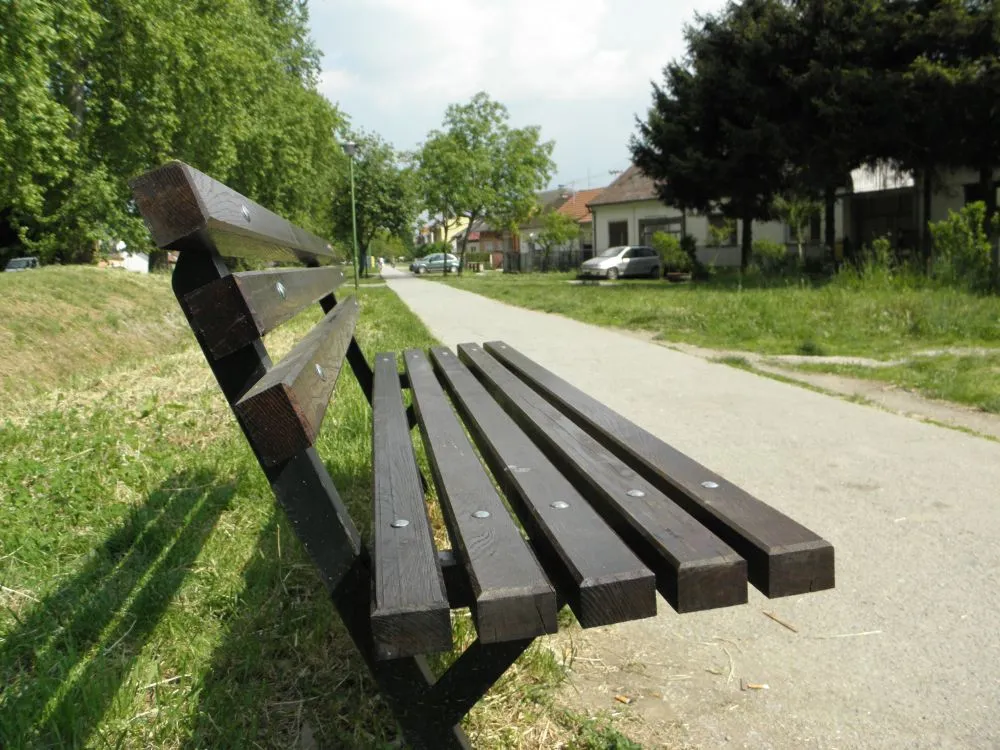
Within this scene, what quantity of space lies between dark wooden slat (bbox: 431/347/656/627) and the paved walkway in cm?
67

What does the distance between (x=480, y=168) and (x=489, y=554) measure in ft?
164

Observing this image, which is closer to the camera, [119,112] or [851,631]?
[851,631]

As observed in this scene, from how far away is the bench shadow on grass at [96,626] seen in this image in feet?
6.51

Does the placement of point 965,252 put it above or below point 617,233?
below

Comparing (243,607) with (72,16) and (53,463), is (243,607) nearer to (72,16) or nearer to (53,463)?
(53,463)

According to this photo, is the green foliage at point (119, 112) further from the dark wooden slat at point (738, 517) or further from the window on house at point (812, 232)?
the window on house at point (812, 232)

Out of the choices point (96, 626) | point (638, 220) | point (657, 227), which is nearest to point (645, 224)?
point (638, 220)

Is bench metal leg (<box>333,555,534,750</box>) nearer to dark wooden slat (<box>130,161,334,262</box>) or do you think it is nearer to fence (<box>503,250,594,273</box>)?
dark wooden slat (<box>130,161,334,262</box>)

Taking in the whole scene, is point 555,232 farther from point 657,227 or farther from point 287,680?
point 287,680

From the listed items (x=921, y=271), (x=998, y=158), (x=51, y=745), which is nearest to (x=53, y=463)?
(x=51, y=745)

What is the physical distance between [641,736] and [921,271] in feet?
45.0

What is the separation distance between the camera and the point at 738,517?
1.70 meters

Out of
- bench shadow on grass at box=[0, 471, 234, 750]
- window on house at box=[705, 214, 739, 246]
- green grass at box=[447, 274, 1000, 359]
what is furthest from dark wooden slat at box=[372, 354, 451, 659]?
window on house at box=[705, 214, 739, 246]

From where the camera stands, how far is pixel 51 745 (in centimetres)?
189
